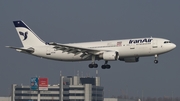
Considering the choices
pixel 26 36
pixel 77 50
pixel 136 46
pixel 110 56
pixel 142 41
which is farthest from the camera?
pixel 26 36

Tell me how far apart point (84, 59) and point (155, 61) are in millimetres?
14334

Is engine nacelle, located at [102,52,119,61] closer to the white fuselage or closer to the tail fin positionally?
the white fuselage

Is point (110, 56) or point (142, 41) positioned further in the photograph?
point (110, 56)

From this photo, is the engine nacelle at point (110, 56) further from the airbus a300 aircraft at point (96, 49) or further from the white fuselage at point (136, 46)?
the white fuselage at point (136, 46)

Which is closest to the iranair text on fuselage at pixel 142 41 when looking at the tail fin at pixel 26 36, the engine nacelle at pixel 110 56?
the engine nacelle at pixel 110 56

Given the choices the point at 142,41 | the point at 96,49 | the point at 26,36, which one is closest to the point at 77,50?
the point at 96,49

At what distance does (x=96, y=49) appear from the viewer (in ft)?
344

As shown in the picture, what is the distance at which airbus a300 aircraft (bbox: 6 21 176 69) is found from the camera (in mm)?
100125

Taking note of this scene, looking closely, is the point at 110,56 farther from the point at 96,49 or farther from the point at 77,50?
the point at 77,50

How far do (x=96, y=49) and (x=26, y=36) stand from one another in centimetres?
1941

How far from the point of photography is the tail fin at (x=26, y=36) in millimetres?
115438

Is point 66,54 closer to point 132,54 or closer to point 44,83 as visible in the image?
point 132,54

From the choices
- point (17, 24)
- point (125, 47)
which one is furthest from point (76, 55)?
point (17, 24)

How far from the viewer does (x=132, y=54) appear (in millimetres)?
100688
